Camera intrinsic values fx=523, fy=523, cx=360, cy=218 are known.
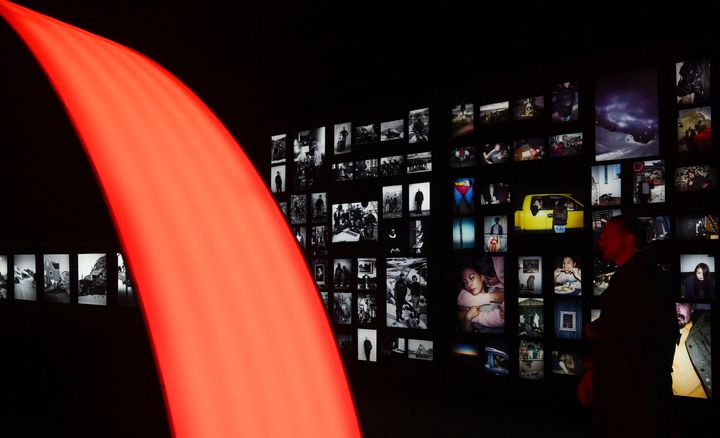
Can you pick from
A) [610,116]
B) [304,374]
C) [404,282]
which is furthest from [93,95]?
[404,282]

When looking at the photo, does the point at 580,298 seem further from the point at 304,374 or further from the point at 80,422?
the point at 80,422

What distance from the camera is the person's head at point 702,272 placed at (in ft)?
15.4

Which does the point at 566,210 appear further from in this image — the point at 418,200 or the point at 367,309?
the point at 367,309

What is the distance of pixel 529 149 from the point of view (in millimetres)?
5641

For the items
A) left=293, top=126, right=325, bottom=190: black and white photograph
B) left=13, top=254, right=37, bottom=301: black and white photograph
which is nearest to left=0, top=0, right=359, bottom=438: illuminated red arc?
left=293, top=126, right=325, bottom=190: black and white photograph

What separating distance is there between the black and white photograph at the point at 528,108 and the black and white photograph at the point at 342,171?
2.21 meters

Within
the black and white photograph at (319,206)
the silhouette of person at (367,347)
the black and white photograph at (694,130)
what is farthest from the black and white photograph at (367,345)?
the black and white photograph at (694,130)

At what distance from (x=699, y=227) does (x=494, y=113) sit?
2.31 meters

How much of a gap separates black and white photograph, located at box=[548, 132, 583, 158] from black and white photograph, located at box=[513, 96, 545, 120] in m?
0.32

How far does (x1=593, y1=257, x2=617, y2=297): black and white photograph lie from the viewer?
5.14 metres

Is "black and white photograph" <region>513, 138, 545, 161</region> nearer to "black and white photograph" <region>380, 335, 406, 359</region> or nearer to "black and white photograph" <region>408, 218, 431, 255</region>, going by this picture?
"black and white photograph" <region>408, 218, 431, 255</region>

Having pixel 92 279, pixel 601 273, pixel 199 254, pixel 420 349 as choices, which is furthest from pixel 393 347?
pixel 199 254

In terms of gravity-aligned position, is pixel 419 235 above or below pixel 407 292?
above

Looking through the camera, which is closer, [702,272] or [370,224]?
[702,272]
